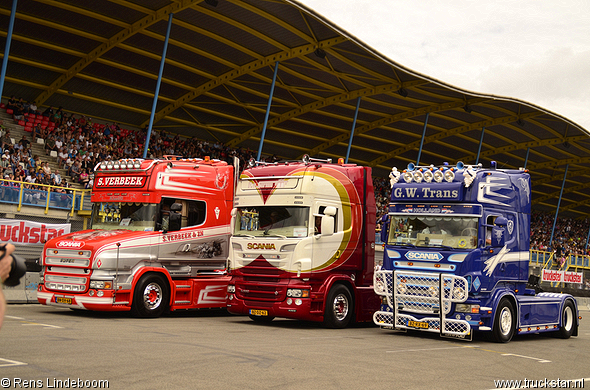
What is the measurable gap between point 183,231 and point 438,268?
6601 millimetres

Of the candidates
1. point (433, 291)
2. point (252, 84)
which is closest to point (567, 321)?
point (433, 291)

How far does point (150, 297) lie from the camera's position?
14.9 meters

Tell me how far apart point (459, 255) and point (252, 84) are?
2385cm

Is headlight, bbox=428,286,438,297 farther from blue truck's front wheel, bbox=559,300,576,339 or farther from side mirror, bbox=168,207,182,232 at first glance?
side mirror, bbox=168,207,182,232

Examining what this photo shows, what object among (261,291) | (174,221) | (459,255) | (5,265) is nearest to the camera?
(5,265)

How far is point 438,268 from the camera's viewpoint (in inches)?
520

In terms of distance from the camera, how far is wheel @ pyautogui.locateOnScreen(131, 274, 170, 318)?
14453mm

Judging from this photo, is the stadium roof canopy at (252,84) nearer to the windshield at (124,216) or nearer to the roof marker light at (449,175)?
the windshield at (124,216)

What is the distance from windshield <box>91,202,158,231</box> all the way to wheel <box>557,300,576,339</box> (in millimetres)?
10965

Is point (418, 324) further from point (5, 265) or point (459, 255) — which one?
point (5, 265)

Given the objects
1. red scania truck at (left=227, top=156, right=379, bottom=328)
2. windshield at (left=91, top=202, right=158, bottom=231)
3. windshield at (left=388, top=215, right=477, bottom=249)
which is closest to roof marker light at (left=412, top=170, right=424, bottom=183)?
windshield at (left=388, top=215, right=477, bottom=249)

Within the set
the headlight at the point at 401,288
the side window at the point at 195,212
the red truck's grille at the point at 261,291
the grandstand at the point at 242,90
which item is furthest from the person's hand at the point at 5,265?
the grandstand at the point at 242,90

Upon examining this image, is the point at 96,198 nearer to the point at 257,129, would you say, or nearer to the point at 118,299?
the point at 118,299

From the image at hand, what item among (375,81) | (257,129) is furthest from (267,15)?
(257,129)
